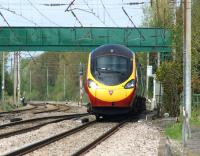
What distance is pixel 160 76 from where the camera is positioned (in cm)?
2972

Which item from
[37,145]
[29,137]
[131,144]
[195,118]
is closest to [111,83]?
[195,118]

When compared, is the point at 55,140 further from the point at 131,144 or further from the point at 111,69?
the point at 111,69

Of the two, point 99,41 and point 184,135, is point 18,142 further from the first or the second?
point 99,41

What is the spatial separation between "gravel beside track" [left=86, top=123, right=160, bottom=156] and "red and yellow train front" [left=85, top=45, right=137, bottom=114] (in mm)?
3423

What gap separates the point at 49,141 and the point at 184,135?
15.5 ft

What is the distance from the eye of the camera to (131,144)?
54.3 ft

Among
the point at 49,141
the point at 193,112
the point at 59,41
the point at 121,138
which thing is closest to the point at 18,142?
the point at 49,141

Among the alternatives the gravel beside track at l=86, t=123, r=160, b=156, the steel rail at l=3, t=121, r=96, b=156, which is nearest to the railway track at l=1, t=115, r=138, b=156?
the steel rail at l=3, t=121, r=96, b=156

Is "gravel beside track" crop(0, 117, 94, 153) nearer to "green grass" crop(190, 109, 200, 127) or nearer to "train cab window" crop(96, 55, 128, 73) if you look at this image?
"train cab window" crop(96, 55, 128, 73)

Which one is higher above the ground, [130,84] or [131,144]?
[130,84]

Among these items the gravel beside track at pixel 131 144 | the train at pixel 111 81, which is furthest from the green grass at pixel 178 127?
the train at pixel 111 81

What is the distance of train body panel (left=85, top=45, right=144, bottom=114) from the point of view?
25359 mm

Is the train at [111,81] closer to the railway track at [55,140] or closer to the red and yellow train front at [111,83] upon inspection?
the red and yellow train front at [111,83]

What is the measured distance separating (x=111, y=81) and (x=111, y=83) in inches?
4.1
